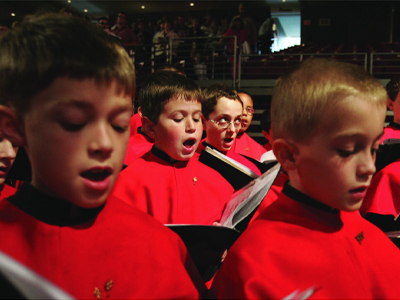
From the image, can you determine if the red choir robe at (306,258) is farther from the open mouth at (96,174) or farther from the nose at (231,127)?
the nose at (231,127)

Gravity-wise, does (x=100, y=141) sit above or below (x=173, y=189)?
above

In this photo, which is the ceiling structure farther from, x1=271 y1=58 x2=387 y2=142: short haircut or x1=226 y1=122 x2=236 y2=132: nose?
x1=271 y1=58 x2=387 y2=142: short haircut

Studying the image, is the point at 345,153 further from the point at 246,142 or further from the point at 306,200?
the point at 246,142

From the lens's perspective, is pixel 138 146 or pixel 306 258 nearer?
pixel 306 258

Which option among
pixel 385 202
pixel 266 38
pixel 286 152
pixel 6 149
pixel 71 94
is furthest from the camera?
pixel 266 38

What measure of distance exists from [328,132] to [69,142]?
599 millimetres

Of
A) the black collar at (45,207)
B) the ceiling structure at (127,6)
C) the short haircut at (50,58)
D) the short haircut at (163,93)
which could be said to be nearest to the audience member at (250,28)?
the ceiling structure at (127,6)

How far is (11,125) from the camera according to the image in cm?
84

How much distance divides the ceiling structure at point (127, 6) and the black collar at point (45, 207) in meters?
15.8

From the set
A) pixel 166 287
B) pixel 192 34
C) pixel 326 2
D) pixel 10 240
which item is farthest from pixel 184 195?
pixel 326 2

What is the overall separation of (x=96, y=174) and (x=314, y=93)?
565mm

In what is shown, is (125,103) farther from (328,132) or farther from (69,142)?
(328,132)

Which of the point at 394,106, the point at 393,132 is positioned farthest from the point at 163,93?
the point at 393,132

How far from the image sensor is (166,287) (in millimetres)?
885
